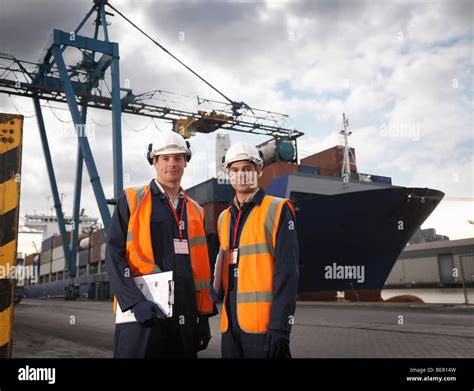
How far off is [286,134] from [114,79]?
12117 millimetres

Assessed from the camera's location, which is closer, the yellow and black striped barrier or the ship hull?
the yellow and black striped barrier

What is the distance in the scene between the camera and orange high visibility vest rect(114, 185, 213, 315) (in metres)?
2.46

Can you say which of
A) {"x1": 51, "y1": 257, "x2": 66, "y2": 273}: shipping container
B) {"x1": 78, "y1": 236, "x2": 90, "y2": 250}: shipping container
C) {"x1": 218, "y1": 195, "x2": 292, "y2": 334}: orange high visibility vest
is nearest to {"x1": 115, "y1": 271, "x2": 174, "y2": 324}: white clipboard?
{"x1": 218, "y1": 195, "x2": 292, "y2": 334}: orange high visibility vest

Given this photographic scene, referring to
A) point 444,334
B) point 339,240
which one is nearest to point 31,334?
point 444,334

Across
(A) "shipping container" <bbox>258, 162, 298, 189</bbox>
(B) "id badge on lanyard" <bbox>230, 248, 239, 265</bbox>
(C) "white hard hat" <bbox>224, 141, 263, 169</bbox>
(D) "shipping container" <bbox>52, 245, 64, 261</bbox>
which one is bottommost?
(B) "id badge on lanyard" <bbox>230, 248, 239, 265</bbox>

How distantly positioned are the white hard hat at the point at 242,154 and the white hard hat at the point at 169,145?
0.28 meters

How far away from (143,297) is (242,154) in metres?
1.08

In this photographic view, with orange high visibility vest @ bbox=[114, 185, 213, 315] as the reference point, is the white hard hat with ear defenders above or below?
above

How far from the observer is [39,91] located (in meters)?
24.0

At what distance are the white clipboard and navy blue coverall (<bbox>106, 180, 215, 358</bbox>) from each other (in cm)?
4

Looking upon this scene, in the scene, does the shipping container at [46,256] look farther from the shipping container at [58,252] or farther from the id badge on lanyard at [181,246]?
the id badge on lanyard at [181,246]

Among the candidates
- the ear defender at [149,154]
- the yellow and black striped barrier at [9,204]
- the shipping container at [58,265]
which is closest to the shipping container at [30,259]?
the shipping container at [58,265]

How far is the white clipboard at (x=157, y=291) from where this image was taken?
224 cm

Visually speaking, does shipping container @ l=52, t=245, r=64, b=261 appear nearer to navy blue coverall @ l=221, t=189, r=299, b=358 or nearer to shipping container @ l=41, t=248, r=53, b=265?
shipping container @ l=41, t=248, r=53, b=265
